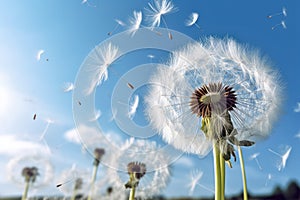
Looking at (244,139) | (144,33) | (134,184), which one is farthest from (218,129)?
(144,33)

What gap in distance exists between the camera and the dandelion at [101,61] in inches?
125

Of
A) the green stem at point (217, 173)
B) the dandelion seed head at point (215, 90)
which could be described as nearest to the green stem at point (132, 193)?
the dandelion seed head at point (215, 90)

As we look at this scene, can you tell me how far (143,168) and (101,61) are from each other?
119 centimetres

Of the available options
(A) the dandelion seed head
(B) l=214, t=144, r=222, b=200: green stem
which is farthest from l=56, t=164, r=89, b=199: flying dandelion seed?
(B) l=214, t=144, r=222, b=200: green stem

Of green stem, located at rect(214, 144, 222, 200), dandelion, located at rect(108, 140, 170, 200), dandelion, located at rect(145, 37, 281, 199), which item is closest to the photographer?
green stem, located at rect(214, 144, 222, 200)

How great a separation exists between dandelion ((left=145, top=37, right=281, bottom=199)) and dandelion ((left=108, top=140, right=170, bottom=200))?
1.04 ft

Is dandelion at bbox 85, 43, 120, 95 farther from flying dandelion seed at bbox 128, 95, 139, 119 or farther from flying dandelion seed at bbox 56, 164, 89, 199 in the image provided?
flying dandelion seed at bbox 56, 164, 89, 199

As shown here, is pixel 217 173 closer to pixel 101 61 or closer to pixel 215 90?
pixel 215 90

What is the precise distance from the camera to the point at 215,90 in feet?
9.43

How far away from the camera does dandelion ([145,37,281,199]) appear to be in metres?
2.89

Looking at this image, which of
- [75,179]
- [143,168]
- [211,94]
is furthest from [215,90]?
[75,179]

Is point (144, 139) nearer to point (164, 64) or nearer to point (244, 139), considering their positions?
point (164, 64)

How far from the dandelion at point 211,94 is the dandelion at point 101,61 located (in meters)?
0.47

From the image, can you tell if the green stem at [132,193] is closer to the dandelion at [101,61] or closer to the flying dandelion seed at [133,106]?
the flying dandelion seed at [133,106]
